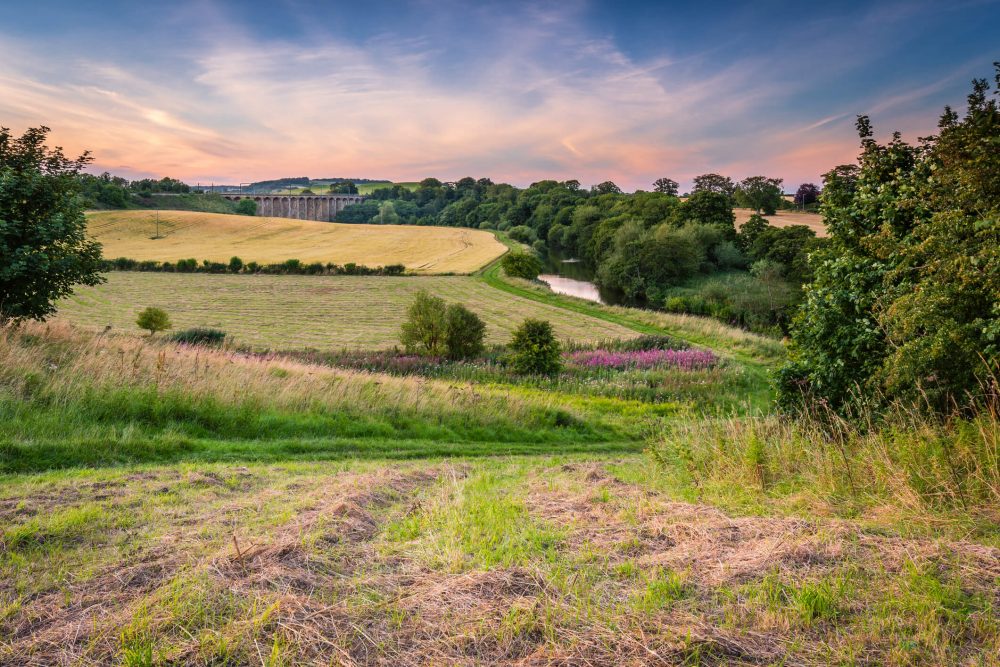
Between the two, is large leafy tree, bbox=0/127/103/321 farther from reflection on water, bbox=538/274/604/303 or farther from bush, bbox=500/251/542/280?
reflection on water, bbox=538/274/604/303

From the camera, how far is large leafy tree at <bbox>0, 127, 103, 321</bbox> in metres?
13.1

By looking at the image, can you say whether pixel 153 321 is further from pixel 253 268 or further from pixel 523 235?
pixel 523 235

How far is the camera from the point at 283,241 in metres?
88.8

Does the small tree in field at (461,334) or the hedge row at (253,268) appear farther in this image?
the hedge row at (253,268)

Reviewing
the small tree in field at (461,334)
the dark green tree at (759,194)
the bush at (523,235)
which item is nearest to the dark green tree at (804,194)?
the dark green tree at (759,194)

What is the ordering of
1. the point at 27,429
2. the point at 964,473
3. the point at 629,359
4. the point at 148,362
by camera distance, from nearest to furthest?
the point at 964,473 < the point at 27,429 < the point at 148,362 < the point at 629,359

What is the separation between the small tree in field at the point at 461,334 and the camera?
81.8 ft

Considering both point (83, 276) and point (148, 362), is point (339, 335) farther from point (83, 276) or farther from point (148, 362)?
point (148, 362)

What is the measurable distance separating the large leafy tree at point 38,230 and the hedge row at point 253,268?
4841 centimetres

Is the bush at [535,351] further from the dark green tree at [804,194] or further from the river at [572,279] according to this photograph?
the dark green tree at [804,194]

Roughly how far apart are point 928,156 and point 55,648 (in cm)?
1236

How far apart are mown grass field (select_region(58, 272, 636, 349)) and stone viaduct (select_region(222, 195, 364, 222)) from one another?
9878 centimetres

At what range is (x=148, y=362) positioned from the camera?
38.5 feet

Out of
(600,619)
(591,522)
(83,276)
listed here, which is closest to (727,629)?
(600,619)
